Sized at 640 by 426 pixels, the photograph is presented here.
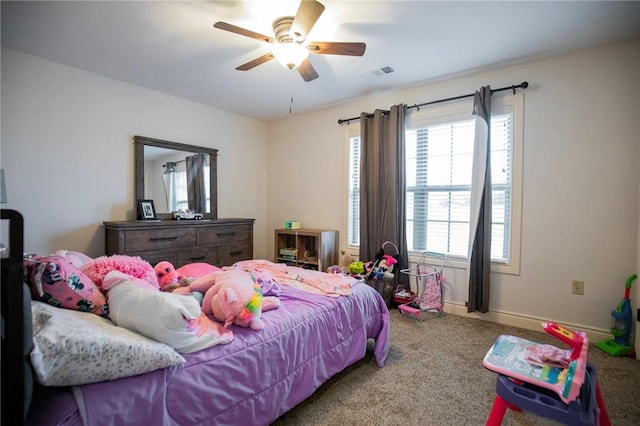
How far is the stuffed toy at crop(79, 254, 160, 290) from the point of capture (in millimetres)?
1394

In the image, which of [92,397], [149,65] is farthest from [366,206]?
[92,397]

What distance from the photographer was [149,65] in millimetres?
2850

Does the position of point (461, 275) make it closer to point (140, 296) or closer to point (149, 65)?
point (140, 296)

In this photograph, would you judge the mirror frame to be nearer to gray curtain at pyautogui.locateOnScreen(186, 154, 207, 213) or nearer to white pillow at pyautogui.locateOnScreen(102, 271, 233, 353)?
gray curtain at pyautogui.locateOnScreen(186, 154, 207, 213)

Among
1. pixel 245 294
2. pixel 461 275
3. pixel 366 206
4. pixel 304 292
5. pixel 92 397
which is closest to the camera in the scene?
pixel 92 397

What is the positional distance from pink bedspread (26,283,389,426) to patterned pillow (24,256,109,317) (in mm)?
363

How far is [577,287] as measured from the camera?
103 inches

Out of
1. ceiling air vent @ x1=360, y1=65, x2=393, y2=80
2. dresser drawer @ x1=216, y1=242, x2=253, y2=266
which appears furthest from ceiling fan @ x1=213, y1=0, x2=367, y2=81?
dresser drawer @ x1=216, y1=242, x2=253, y2=266

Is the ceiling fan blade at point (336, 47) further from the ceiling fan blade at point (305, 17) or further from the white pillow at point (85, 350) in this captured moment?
the white pillow at point (85, 350)

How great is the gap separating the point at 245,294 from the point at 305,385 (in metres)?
0.59

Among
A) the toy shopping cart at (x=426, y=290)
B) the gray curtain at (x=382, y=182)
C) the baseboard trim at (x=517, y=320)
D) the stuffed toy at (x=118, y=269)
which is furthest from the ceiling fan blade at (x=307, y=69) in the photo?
the baseboard trim at (x=517, y=320)

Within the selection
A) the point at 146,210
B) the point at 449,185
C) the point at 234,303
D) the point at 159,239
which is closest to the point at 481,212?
the point at 449,185

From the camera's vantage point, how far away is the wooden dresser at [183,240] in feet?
9.50

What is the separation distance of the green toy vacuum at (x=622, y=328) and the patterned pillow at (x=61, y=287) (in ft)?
10.8
